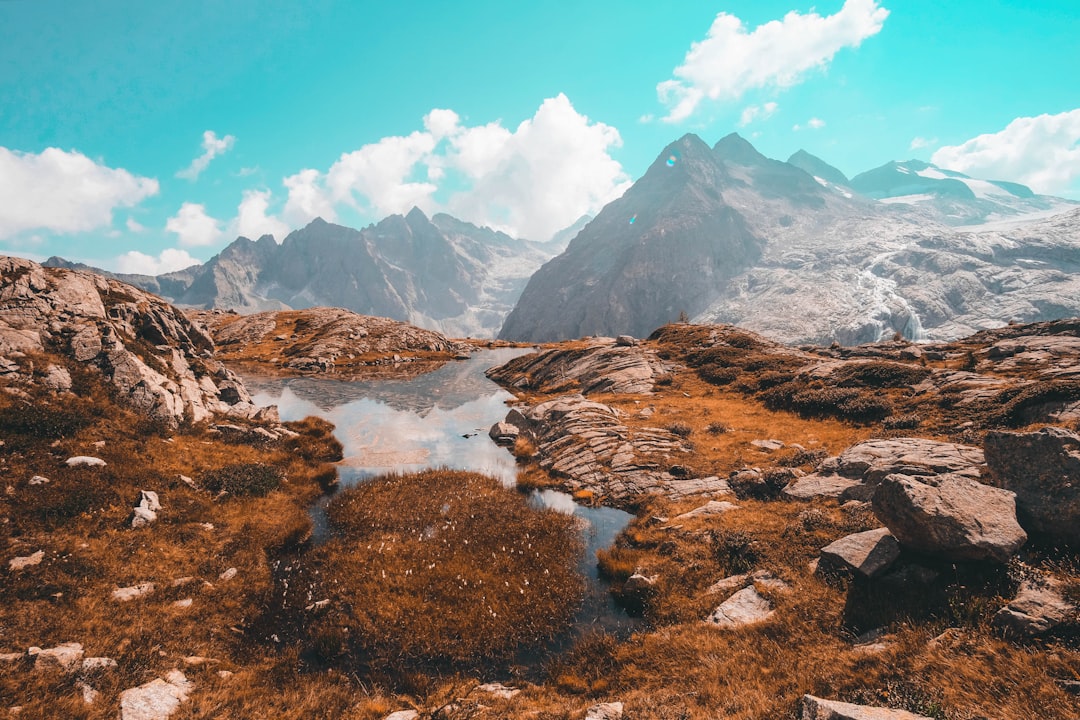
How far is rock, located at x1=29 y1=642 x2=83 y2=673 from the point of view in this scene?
10398 mm

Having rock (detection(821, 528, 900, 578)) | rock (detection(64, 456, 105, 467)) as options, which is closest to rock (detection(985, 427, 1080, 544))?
rock (detection(821, 528, 900, 578))

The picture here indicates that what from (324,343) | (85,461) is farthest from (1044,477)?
(324,343)

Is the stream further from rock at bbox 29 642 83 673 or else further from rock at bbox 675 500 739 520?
rock at bbox 29 642 83 673

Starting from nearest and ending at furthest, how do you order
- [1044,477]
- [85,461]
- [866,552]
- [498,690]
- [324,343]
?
1. [1044,477]
2. [498,690]
3. [866,552]
4. [85,461]
5. [324,343]

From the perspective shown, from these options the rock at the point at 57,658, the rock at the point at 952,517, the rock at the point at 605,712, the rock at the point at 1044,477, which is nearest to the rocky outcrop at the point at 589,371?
the rock at the point at 1044,477

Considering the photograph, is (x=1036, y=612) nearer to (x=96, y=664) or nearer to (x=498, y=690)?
(x=498, y=690)

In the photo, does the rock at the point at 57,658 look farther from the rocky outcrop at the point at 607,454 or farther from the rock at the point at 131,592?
the rocky outcrop at the point at 607,454

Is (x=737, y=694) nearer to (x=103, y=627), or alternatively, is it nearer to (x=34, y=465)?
(x=103, y=627)

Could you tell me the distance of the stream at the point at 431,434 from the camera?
16400 millimetres

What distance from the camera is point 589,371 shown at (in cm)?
5959

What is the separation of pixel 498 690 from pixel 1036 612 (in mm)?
12935

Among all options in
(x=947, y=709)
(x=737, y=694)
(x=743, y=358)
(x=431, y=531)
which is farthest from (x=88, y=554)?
(x=743, y=358)

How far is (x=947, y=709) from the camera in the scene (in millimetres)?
7641

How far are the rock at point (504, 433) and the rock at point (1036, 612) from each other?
30.7m
